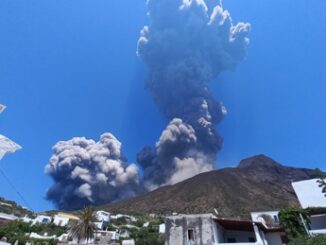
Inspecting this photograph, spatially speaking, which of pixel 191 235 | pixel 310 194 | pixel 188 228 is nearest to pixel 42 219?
pixel 188 228

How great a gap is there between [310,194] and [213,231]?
50.1ft

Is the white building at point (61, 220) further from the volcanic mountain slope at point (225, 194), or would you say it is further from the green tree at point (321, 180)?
the green tree at point (321, 180)

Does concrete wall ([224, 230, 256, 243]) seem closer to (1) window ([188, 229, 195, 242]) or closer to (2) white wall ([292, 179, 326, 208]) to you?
(1) window ([188, 229, 195, 242])

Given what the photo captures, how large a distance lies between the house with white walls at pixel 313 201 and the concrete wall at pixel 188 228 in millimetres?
10485

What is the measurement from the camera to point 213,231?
23.0 m

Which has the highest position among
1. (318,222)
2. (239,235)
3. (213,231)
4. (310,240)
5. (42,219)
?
(42,219)

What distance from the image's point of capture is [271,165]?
138 meters

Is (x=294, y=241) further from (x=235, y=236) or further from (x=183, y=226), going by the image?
(x=183, y=226)

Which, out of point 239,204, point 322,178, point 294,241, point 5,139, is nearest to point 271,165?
point 239,204

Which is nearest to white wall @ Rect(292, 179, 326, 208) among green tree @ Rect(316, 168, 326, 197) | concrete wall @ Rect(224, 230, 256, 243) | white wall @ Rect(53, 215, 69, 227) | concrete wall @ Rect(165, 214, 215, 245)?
green tree @ Rect(316, 168, 326, 197)

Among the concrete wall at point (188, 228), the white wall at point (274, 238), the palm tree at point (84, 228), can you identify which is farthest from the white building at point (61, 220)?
the white wall at point (274, 238)

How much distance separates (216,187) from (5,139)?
90.9 metres

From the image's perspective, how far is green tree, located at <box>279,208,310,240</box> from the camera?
909 inches

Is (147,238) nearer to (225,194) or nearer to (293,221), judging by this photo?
(293,221)
